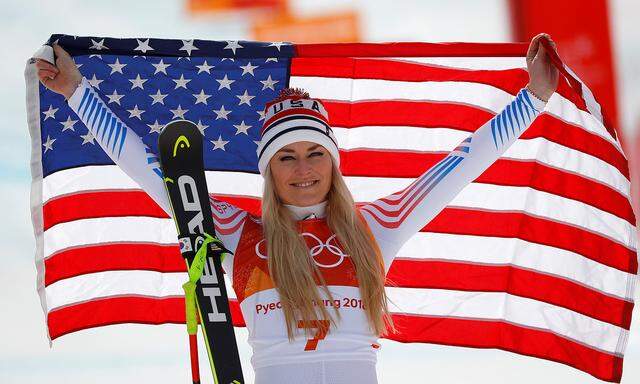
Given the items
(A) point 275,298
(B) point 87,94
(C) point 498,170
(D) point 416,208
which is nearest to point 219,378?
(A) point 275,298

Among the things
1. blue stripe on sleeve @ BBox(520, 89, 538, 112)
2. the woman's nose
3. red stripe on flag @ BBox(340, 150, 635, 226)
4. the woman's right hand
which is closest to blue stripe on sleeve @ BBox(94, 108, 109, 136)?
the woman's right hand

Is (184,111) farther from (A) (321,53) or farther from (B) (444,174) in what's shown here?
(B) (444,174)

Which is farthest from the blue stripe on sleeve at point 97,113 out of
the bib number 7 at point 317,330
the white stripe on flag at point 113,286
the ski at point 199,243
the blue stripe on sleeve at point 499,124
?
the blue stripe on sleeve at point 499,124

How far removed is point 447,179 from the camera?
10.6 ft

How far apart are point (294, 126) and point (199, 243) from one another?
49 cm

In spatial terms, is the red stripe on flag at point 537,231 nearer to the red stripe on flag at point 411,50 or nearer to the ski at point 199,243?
the red stripe on flag at point 411,50

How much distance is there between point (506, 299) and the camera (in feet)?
12.8

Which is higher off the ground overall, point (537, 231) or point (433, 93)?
point (433, 93)

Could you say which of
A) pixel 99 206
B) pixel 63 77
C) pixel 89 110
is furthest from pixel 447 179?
pixel 99 206

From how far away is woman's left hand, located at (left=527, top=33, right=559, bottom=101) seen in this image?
132 inches

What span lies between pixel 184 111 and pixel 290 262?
1.11 metres

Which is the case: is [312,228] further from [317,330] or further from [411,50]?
[411,50]

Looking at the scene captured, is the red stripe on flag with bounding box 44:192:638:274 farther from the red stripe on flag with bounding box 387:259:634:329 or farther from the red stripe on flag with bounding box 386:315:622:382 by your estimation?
the red stripe on flag with bounding box 386:315:622:382

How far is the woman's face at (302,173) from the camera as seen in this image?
3.07m
